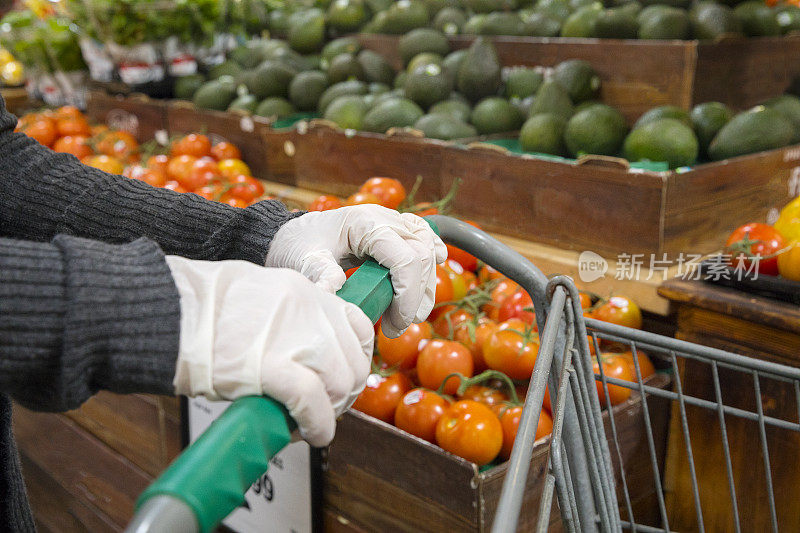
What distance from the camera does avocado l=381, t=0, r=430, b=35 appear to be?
3.06m

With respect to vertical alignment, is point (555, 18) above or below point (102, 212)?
above

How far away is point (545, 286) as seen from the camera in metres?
1.01

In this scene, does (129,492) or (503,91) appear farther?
(503,91)

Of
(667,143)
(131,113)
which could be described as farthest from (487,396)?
(131,113)

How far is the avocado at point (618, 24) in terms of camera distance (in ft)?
7.59

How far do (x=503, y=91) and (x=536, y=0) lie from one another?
554 millimetres

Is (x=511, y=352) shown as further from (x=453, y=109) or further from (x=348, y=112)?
(x=348, y=112)

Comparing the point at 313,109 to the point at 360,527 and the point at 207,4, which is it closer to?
the point at 207,4

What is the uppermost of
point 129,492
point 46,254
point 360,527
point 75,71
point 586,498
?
point 75,71

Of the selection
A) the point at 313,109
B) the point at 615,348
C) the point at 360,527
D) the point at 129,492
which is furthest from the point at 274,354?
the point at 313,109

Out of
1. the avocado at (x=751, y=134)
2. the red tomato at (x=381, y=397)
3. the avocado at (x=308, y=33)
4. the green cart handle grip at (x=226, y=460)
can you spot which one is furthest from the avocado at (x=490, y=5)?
the green cart handle grip at (x=226, y=460)

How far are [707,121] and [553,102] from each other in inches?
17.8

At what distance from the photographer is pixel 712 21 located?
7.21 feet

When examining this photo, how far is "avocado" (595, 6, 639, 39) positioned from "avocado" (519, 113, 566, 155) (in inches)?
17.0
